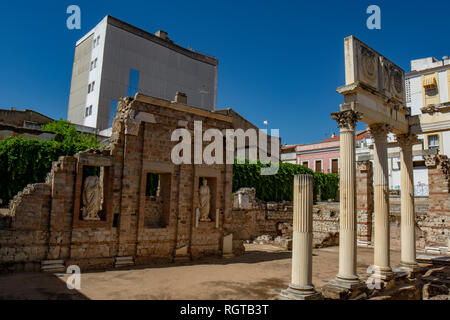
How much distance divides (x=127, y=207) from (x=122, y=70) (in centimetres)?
2771

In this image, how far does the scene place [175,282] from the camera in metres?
9.91

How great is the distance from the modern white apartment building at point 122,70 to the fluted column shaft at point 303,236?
91.5 ft

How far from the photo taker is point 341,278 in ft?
28.2

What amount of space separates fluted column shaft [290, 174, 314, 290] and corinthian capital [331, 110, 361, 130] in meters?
2.04

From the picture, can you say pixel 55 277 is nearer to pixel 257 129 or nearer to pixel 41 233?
pixel 41 233

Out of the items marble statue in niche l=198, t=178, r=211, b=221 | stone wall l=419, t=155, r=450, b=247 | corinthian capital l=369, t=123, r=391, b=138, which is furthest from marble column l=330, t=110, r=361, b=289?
stone wall l=419, t=155, r=450, b=247

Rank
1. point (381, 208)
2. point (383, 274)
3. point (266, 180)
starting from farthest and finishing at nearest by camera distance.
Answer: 1. point (266, 180)
2. point (381, 208)
3. point (383, 274)

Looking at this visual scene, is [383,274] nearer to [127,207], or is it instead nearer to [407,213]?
[407,213]

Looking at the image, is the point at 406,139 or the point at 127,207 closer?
the point at 406,139

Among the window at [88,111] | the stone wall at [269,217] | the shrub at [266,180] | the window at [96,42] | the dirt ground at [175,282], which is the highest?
the window at [96,42]

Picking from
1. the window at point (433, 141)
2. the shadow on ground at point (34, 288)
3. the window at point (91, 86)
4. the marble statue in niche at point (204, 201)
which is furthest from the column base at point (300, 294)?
the window at point (91, 86)

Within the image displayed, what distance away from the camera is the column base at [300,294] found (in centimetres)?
743

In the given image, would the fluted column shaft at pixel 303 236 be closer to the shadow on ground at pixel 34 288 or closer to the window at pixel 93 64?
the shadow on ground at pixel 34 288

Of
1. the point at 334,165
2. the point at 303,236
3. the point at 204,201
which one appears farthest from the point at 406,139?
the point at 334,165
